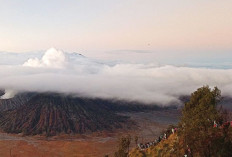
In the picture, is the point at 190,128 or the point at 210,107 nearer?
the point at 190,128

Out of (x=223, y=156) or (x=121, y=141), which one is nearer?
(x=223, y=156)

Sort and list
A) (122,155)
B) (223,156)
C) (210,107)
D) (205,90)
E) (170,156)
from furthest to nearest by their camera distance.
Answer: (122,155) → (170,156) → (205,90) → (210,107) → (223,156)

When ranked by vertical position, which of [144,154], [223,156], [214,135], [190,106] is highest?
[190,106]

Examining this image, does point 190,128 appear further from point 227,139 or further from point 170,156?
point 170,156

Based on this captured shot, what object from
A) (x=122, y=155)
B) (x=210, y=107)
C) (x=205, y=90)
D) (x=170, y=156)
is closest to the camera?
(x=210, y=107)

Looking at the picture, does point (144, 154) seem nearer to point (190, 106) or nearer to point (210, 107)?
point (190, 106)

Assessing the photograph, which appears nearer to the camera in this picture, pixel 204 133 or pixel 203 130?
pixel 204 133

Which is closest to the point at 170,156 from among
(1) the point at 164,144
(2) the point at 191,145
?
(1) the point at 164,144

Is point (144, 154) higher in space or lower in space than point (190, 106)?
lower

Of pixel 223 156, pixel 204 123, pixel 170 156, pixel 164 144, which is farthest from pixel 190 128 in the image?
pixel 164 144
